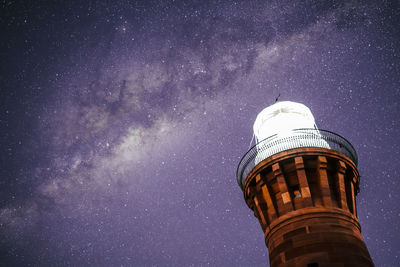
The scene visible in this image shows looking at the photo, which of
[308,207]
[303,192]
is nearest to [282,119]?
[303,192]

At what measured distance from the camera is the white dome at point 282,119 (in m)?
16.4

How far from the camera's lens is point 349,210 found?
1455 cm

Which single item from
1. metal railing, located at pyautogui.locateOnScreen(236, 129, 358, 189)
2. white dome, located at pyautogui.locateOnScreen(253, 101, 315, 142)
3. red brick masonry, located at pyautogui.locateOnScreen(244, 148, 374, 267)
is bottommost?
red brick masonry, located at pyautogui.locateOnScreen(244, 148, 374, 267)

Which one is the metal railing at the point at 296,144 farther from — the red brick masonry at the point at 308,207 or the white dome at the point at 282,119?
the white dome at the point at 282,119

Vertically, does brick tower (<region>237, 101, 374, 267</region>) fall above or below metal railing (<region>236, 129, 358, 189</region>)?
below

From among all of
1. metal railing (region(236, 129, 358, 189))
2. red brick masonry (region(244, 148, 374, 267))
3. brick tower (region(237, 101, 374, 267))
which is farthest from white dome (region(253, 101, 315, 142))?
red brick masonry (region(244, 148, 374, 267))

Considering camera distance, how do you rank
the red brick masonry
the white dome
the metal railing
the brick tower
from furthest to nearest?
the white dome, the metal railing, the brick tower, the red brick masonry

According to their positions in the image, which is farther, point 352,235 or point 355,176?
point 355,176

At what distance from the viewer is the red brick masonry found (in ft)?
42.4

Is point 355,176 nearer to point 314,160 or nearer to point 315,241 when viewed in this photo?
point 314,160

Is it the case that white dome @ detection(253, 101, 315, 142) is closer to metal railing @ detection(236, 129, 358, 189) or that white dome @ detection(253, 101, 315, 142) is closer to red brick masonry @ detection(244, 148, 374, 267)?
metal railing @ detection(236, 129, 358, 189)

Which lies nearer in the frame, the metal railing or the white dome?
the metal railing

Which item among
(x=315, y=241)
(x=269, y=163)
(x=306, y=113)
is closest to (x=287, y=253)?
(x=315, y=241)

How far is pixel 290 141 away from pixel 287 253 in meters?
4.67
